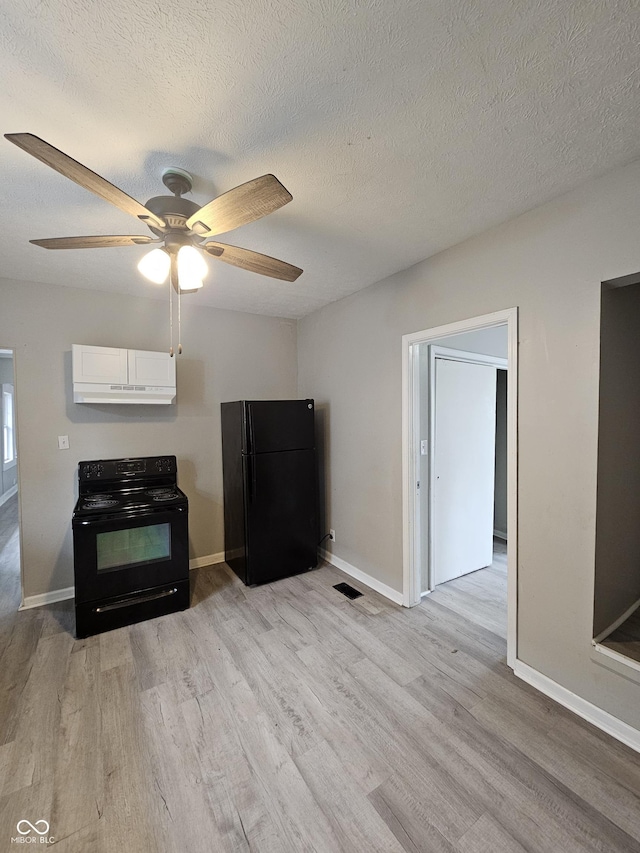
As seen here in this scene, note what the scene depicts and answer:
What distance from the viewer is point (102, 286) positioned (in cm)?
285

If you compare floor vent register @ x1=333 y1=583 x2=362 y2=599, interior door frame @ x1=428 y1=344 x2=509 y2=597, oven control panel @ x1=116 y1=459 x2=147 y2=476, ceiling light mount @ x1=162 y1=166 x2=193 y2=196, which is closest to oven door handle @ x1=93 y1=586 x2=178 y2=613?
oven control panel @ x1=116 y1=459 x2=147 y2=476

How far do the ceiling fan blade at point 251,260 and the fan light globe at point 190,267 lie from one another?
78mm

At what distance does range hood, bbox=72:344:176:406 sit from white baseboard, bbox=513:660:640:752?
120 inches

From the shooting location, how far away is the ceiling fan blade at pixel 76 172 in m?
0.95

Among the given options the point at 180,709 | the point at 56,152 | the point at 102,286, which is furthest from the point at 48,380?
the point at 180,709

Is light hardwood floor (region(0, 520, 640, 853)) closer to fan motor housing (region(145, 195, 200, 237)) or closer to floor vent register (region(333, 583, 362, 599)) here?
floor vent register (region(333, 583, 362, 599))

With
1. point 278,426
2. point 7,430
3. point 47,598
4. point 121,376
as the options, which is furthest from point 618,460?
point 7,430

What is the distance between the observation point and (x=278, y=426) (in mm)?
3061

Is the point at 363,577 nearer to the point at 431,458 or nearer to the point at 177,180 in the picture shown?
the point at 431,458

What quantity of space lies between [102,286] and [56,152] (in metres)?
2.13

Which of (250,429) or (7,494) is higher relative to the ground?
(250,429)

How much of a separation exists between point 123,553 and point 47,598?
91cm

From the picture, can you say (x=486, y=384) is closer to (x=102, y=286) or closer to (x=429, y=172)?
(x=429, y=172)

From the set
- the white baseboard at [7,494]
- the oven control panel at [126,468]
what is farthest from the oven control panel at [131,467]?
the white baseboard at [7,494]
